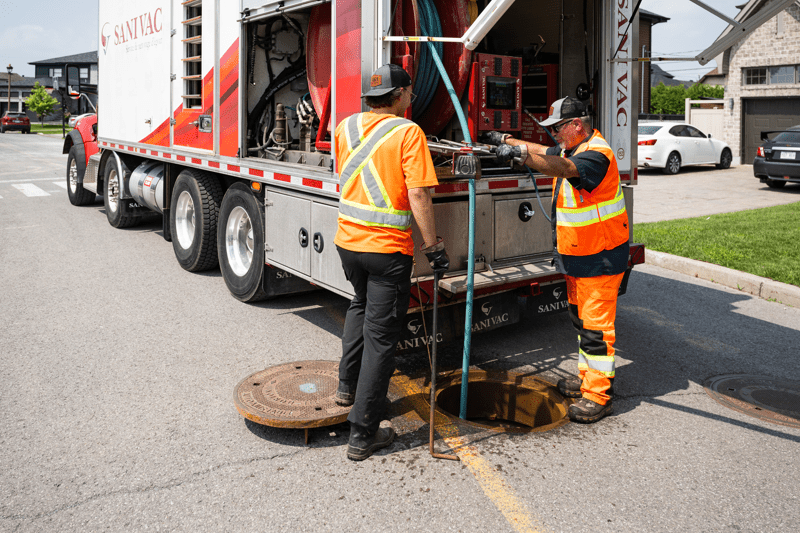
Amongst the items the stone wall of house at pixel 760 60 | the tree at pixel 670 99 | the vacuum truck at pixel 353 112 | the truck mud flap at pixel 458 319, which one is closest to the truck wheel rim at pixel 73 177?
the vacuum truck at pixel 353 112

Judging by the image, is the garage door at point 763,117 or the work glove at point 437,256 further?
the garage door at point 763,117

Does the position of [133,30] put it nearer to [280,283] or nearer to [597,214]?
[280,283]

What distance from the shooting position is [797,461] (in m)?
3.74

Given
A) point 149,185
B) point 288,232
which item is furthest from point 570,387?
point 149,185

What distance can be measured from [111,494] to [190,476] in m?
0.36

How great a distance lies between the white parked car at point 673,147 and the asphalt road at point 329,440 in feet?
44.6

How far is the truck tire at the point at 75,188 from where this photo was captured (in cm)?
1311

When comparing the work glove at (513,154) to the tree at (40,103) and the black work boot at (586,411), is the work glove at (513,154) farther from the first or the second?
the tree at (40,103)

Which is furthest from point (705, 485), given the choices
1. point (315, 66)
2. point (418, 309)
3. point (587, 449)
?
point (315, 66)

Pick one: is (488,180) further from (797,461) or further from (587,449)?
(797,461)

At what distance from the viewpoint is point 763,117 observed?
23.7 m

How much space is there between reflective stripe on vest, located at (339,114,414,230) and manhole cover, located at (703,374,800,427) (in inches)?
96.5

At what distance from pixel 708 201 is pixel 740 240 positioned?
532cm

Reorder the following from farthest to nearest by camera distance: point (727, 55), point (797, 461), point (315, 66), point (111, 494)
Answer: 1. point (727, 55)
2. point (315, 66)
3. point (797, 461)
4. point (111, 494)
